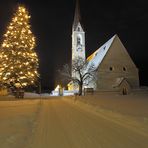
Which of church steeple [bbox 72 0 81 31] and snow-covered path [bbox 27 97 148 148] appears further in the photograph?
church steeple [bbox 72 0 81 31]

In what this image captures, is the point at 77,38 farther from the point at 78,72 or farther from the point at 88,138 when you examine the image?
the point at 88,138

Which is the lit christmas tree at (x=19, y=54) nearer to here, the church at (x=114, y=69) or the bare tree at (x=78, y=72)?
the bare tree at (x=78, y=72)

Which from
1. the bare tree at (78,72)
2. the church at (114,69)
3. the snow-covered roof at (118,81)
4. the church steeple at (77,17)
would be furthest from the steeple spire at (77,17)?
the snow-covered roof at (118,81)

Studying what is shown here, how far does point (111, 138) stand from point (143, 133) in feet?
4.55

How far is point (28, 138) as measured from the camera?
7.63 meters

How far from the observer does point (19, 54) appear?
31.7m

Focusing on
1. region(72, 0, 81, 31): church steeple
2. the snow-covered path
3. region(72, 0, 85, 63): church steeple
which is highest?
region(72, 0, 81, 31): church steeple

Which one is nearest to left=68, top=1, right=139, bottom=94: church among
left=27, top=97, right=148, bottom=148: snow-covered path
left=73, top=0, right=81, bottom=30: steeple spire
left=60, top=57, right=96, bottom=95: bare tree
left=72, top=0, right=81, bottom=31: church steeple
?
left=60, top=57, right=96, bottom=95: bare tree

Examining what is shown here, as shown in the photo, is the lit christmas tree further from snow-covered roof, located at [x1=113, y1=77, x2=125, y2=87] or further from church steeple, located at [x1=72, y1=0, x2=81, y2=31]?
church steeple, located at [x1=72, y1=0, x2=81, y2=31]

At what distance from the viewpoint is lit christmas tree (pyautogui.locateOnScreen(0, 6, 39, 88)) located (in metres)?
31.0

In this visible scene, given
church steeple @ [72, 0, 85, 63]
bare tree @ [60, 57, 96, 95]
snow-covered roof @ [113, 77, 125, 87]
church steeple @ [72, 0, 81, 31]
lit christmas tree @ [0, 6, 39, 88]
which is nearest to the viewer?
lit christmas tree @ [0, 6, 39, 88]

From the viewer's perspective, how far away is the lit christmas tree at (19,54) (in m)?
31.0

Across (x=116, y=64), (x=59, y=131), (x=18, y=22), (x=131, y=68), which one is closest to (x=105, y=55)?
(x=116, y=64)

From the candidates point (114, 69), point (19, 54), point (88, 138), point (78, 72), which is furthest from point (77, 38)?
point (88, 138)
